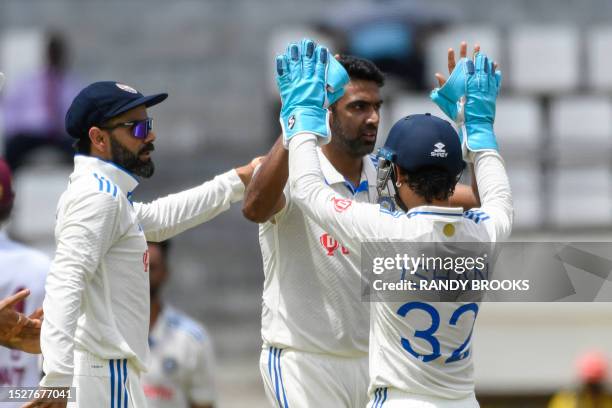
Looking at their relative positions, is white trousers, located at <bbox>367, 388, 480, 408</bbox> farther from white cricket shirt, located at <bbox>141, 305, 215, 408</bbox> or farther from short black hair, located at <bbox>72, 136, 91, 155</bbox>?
white cricket shirt, located at <bbox>141, 305, 215, 408</bbox>

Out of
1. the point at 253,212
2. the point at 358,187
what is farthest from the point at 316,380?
the point at 358,187

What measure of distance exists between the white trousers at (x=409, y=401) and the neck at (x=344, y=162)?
1.24 meters

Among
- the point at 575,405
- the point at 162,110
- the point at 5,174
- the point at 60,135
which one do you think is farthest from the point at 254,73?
the point at 5,174

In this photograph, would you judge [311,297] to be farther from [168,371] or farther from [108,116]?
[168,371]

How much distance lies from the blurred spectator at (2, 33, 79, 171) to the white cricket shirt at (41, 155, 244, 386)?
731 centimetres

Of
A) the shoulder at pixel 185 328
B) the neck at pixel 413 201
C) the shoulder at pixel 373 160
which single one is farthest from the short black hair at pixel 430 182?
the shoulder at pixel 185 328

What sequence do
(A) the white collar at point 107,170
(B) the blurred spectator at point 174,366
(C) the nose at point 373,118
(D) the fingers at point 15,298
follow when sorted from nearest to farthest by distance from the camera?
(D) the fingers at point 15,298 → (A) the white collar at point 107,170 → (C) the nose at point 373,118 → (B) the blurred spectator at point 174,366

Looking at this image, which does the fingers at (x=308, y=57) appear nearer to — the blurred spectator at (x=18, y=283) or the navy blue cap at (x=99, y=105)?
the navy blue cap at (x=99, y=105)

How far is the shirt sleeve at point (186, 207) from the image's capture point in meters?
5.71

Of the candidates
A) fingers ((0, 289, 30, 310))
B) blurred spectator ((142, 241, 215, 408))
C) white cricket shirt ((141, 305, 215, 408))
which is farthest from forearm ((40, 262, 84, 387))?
white cricket shirt ((141, 305, 215, 408))

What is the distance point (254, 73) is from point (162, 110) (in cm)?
117

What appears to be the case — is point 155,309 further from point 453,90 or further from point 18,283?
point 453,90

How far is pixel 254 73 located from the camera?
14438 millimetres

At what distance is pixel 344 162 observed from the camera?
5828 millimetres
